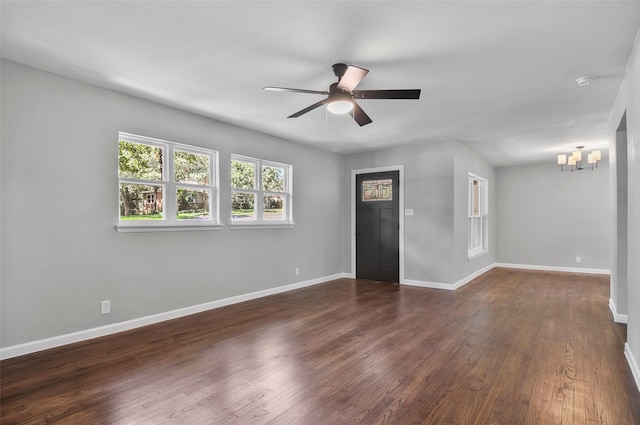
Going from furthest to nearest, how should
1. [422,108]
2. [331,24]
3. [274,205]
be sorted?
[274,205]
[422,108]
[331,24]

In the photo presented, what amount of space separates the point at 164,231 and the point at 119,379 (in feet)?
5.93

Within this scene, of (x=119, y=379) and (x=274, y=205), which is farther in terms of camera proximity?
(x=274, y=205)

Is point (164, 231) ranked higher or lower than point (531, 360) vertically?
higher

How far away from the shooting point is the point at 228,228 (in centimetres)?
474

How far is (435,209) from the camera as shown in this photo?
5.94m

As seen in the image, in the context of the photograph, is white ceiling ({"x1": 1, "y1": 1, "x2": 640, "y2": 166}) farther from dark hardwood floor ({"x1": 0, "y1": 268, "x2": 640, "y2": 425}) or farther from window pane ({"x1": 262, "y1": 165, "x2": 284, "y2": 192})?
dark hardwood floor ({"x1": 0, "y1": 268, "x2": 640, "y2": 425})

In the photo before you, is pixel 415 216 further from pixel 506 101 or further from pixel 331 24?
pixel 331 24

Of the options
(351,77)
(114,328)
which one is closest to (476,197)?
(351,77)

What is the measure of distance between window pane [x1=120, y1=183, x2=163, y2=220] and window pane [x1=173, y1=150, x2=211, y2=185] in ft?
1.11

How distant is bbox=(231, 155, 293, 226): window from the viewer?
16.4ft

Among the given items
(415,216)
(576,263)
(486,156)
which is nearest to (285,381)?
(415,216)

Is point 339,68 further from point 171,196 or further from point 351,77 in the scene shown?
point 171,196

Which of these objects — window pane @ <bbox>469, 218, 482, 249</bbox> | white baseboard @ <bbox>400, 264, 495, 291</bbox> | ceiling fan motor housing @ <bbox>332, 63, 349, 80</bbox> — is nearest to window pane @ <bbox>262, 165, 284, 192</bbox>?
ceiling fan motor housing @ <bbox>332, 63, 349, 80</bbox>

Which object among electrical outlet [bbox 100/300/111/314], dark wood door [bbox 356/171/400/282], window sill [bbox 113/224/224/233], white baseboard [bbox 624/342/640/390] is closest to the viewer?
white baseboard [bbox 624/342/640/390]
